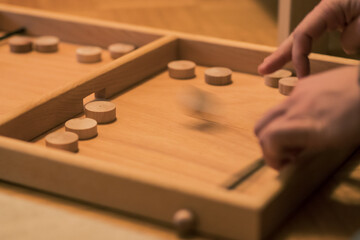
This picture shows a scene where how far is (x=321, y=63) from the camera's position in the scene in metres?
1.09

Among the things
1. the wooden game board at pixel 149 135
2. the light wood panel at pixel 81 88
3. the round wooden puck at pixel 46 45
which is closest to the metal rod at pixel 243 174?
the wooden game board at pixel 149 135

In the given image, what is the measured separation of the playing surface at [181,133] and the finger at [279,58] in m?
0.06

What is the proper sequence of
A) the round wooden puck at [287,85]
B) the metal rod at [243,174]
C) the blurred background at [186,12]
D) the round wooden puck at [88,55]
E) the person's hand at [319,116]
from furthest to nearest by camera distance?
the blurred background at [186,12]
the round wooden puck at [88,55]
the round wooden puck at [287,85]
the metal rod at [243,174]
the person's hand at [319,116]

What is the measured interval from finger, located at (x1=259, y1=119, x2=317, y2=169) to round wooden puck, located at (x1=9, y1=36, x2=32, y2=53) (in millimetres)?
746

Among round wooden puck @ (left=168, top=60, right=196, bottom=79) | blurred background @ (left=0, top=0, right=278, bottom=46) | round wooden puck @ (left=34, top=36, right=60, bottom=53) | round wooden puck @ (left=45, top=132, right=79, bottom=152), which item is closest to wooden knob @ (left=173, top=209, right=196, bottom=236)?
round wooden puck @ (left=45, top=132, right=79, bottom=152)

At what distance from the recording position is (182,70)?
3.82ft

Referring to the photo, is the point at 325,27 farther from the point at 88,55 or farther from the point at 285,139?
the point at 88,55

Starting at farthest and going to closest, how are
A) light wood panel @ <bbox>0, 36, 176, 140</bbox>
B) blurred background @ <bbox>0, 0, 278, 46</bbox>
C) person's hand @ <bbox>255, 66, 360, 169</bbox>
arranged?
1. blurred background @ <bbox>0, 0, 278, 46</bbox>
2. light wood panel @ <bbox>0, 36, 176, 140</bbox>
3. person's hand @ <bbox>255, 66, 360, 169</bbox>

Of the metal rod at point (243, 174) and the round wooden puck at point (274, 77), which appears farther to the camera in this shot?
the round wooden puck at point (274, 77)

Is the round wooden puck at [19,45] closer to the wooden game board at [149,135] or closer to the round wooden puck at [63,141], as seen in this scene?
the wooden game board at [149,135]

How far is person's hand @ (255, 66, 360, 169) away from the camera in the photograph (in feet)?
2.25

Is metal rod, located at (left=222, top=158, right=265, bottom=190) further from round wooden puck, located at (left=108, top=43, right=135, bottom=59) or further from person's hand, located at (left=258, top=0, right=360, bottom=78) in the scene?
round wooden puck, located at (left=108, top=43, right=135, bottom=59)

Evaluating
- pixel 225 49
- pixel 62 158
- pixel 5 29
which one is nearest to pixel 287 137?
pixel 62 158

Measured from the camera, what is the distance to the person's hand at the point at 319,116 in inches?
27.0
